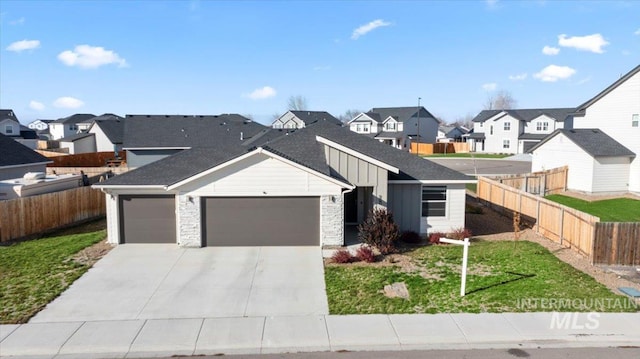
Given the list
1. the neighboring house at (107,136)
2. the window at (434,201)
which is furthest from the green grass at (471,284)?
the neighboring house at (107,136)

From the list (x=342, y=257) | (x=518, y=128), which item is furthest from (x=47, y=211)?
(x=518, y=128)

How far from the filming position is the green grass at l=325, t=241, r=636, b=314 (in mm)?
12211

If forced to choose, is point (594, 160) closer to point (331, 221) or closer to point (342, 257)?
point (331, 221)

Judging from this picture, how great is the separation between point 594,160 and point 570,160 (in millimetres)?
2051

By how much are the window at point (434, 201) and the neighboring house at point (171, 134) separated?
24.2 meters

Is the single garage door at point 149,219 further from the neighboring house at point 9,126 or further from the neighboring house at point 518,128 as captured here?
the neighboring house at point 9,126

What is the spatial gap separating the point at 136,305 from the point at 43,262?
5.91 m

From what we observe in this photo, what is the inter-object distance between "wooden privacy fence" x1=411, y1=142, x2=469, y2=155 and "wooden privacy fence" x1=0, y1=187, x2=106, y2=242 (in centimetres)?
5546

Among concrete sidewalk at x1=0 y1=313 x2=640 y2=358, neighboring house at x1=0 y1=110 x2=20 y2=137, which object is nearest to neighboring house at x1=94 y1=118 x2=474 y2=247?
concrete sidewalk at x1=0 y1=313 x2=640 y2=358

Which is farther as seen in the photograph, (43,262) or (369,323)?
(43,262)

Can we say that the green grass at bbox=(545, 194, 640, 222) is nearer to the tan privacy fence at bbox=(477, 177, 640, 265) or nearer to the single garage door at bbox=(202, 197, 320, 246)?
the tan privacy fence at bbox=(477, 177, 640, 265)

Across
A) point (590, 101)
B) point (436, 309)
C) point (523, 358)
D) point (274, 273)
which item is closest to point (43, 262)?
point (274, 273)

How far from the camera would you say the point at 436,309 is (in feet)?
39.6

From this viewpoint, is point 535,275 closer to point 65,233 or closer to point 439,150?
point 65,233
